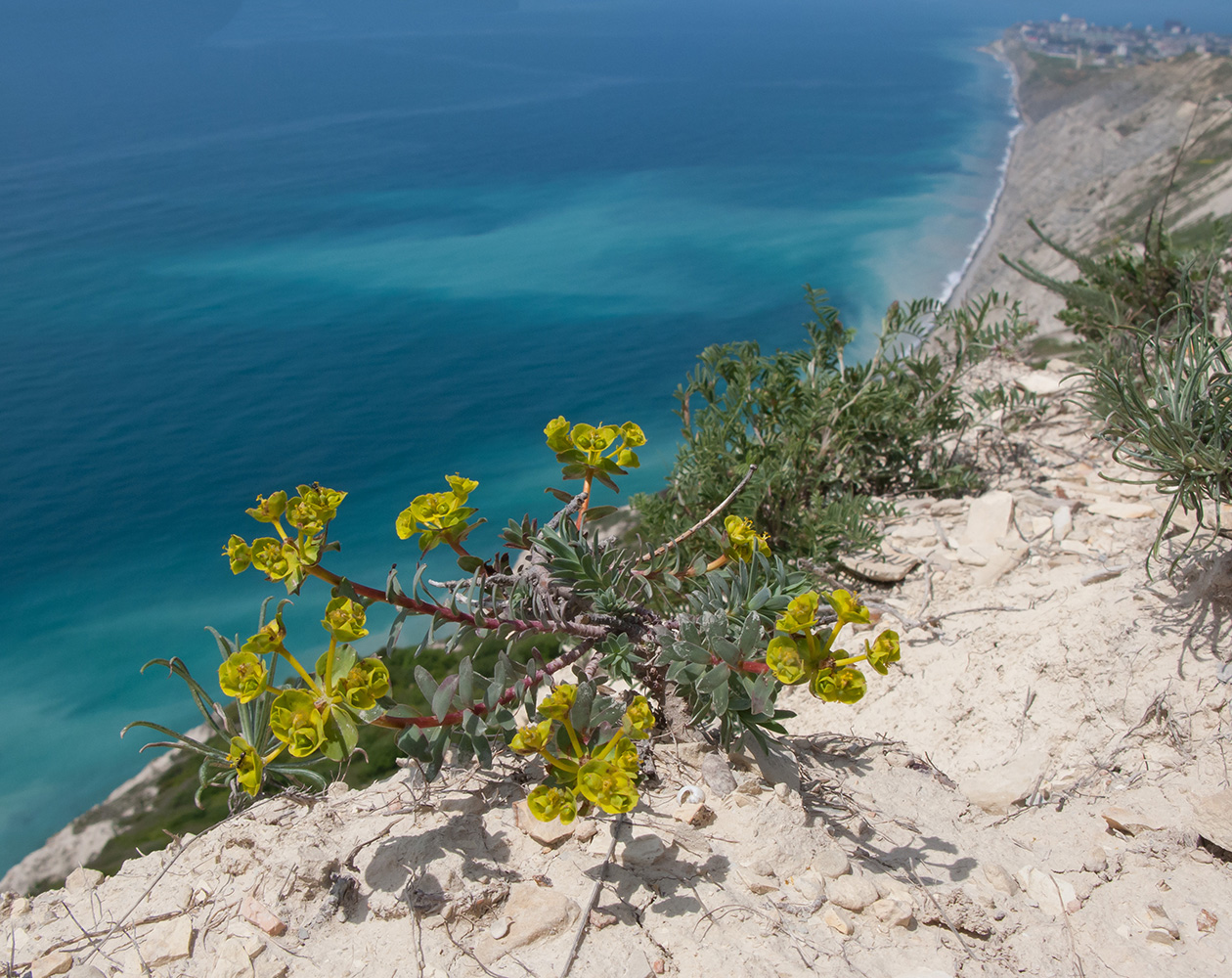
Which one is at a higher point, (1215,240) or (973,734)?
(1215,240)

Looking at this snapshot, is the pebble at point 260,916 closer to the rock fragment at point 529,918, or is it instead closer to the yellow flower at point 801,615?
the rock fragment at point 529,918

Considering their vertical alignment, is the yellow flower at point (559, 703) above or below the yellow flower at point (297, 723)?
below

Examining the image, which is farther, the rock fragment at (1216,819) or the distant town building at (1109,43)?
the distant town building at (1109,43)

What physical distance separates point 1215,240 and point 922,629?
3153 millimetres

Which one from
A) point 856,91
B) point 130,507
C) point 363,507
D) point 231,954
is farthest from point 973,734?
point 856,91

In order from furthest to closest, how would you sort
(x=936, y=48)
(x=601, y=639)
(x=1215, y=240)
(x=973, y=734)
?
1. (x=936, y=48)
2. (x=1215, y=240)
3. (x=973, y=734)
4. (x=601, y=639)

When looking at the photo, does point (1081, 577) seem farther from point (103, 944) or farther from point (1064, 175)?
point (1064, 175)

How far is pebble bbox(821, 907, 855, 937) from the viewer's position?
1.68 m

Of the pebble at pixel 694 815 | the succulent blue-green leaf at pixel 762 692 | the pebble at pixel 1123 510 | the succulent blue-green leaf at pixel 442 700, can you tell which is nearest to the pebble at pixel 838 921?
the pebble at pixel 694 815

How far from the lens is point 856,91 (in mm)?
61156

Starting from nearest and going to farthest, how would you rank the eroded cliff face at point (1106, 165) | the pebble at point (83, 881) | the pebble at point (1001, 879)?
the pebble at point (1001, 879), the pebble at point (83, 881), the eroded cliff face at point (1106, 165)

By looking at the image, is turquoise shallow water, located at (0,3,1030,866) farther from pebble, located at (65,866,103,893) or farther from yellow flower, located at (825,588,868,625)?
yellow flower, located at (825,588,868,625)

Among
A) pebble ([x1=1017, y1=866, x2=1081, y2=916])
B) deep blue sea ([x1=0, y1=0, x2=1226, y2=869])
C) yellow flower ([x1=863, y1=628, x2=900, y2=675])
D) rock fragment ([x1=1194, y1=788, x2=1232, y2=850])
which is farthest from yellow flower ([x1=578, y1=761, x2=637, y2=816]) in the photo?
deep blue sea ([x1=0, y1=0, x2=1226, y2=869])

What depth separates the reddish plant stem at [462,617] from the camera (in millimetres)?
1775
